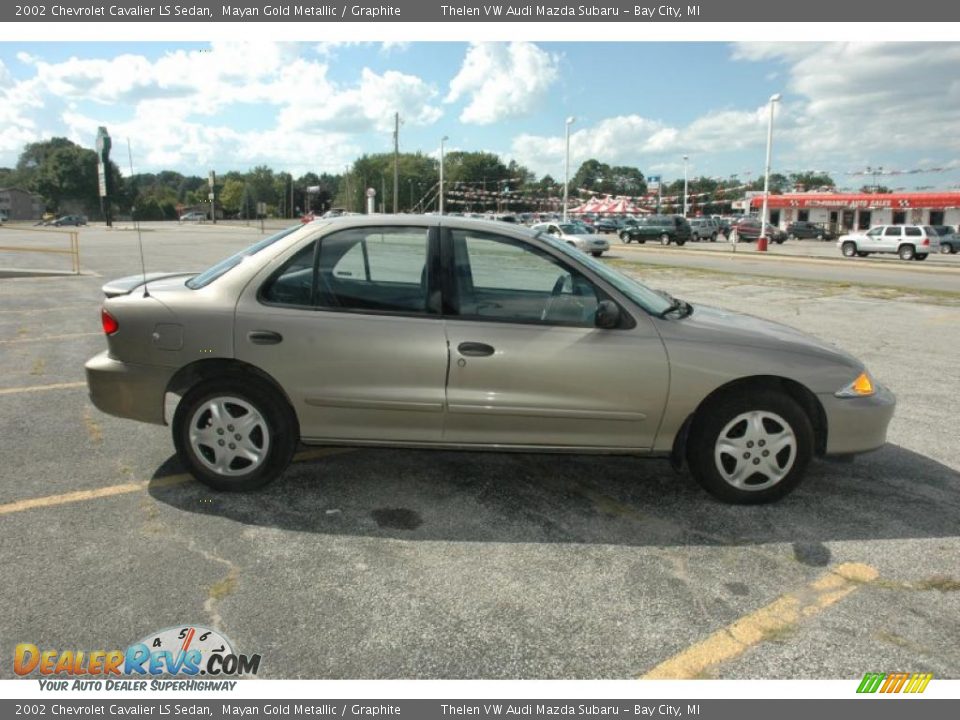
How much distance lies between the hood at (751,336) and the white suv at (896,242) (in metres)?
36.6

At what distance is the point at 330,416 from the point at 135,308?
1.31m

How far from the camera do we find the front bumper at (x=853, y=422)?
13.1 ft

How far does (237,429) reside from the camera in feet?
13.2

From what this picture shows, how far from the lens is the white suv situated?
3494cm

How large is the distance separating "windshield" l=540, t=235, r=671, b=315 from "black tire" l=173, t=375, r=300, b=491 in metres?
1.84

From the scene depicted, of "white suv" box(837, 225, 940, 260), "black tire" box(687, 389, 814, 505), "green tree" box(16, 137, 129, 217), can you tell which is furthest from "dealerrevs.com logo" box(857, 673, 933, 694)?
"green tree" box(16, 137, 129, 217)

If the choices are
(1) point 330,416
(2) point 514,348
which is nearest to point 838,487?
(2) point 514,348

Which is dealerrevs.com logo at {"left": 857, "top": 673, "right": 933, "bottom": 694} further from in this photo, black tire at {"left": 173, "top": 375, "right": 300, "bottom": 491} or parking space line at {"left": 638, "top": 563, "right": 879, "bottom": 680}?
black tire at {"left": 173, "top": 375, "right": 300, "bottom": 491}

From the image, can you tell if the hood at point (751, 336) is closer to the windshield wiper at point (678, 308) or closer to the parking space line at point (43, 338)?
the windshield wiper at point (678, 308)

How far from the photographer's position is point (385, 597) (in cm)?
304

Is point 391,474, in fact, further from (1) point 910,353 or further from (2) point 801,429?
(1) point 910,353

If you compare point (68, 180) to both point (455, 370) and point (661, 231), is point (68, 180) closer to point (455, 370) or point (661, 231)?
Answer: point (661, 231)

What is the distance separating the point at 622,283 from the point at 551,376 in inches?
32.6

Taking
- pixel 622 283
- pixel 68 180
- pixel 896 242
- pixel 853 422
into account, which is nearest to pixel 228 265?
pixel 622 283
